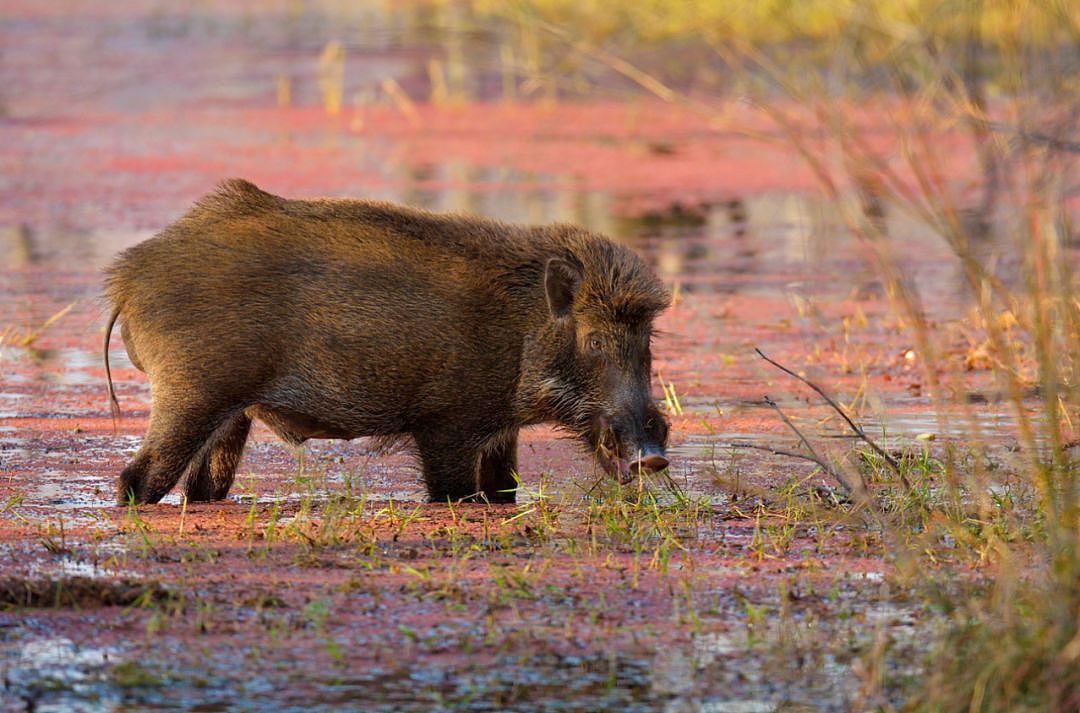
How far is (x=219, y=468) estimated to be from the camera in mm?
6625

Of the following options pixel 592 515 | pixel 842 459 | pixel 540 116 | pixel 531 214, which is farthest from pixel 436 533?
pixel 540 116

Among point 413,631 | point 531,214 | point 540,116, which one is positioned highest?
point 540,116

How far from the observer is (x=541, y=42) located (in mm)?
4598

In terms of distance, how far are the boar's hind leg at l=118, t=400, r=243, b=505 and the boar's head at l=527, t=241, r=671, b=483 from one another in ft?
3.89

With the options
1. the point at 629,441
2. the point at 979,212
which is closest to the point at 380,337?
the point at 629,441

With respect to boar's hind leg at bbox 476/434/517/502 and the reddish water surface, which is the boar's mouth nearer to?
the reddish water surface

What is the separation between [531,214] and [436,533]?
8.61 metres

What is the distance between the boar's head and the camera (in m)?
6.52

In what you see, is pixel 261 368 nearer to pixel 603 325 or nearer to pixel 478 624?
pixel 603 325

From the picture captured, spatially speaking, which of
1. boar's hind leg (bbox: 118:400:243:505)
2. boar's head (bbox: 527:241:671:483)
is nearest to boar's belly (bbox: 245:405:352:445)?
boar's hind leg (bbox: 118:400:243:505)


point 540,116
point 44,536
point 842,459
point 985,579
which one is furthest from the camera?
point 540,116

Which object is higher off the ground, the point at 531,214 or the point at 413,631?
the point at 531,214

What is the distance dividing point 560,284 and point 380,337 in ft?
2.18

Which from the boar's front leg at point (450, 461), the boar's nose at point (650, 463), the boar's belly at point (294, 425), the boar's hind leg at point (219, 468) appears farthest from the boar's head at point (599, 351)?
the boar's hind leg at point (219, 468)
